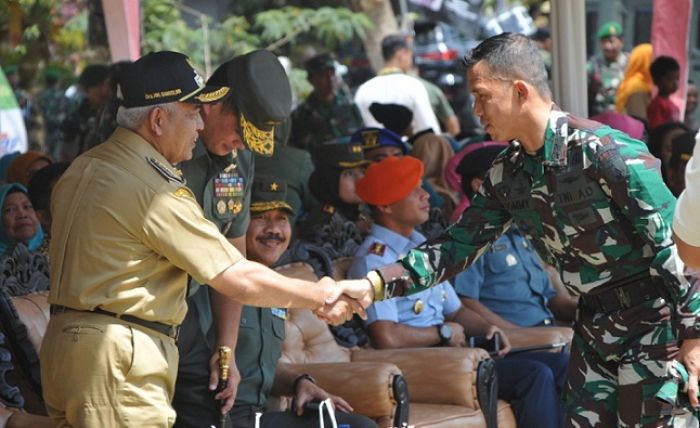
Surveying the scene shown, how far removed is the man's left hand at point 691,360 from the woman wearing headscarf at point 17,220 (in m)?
3.30

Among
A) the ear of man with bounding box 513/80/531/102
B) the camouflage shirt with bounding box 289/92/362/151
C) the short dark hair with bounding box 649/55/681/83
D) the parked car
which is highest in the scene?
the ear of man with bounding box 513/80/531/102

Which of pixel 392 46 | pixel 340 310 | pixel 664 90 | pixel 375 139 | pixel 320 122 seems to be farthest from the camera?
pixel 392 46

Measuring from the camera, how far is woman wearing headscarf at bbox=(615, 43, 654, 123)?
39.4 ft

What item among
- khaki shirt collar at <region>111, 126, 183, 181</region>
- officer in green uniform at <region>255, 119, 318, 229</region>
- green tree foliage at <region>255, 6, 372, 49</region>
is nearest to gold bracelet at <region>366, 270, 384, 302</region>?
khaki shirt collar at <region>111, 126, 183, 181</region>

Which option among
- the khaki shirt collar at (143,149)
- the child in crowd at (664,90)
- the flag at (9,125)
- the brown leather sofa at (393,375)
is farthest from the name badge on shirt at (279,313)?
the child in crowd at (664,90)

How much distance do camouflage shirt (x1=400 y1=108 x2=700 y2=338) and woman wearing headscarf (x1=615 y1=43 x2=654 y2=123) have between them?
7.83 metres

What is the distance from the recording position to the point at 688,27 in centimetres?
1124

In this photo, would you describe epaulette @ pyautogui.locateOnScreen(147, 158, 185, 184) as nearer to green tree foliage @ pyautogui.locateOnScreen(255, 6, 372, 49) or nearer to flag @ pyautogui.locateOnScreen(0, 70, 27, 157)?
flag @ pyautogui.locateOnScreen(0, 70, 27, 157)

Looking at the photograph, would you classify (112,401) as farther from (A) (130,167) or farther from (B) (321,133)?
(B) (321,133)

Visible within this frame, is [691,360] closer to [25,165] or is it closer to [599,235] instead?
[599,235]

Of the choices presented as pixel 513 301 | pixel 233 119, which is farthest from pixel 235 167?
pixel 513 301

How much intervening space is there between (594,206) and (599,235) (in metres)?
0.09

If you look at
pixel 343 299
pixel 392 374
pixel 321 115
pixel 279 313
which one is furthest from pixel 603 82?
pixel 343 299

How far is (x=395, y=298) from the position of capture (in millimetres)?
6109
